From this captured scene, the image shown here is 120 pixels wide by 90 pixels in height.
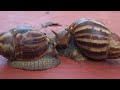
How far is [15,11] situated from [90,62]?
72 cm

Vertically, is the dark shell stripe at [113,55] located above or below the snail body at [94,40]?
below

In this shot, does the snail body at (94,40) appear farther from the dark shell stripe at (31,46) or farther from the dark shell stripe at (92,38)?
the dark shell stripe at (31,46)

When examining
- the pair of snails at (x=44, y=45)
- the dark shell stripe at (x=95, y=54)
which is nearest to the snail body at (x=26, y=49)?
the pair of snails at (x=44, y=45)

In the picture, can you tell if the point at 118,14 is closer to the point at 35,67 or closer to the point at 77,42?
the point at 77,42

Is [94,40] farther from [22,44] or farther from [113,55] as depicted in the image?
[22,44]

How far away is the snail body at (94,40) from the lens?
1065 mm

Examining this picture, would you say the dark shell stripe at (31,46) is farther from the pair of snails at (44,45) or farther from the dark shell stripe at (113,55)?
the dark shell stripe at (113,55)

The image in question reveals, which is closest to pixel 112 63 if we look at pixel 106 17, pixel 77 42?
pixel 77 42

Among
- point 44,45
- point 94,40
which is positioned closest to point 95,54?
point 94,40

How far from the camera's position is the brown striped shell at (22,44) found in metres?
1.06

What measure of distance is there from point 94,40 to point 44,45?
16 cm

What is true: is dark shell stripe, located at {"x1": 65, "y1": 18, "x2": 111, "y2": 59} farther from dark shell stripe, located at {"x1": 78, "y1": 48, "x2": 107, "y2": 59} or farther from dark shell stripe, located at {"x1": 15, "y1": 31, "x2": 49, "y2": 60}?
dark shell stripe, located at {"x1": 15, "y1": 31, "x2": 49, "y2": 60}

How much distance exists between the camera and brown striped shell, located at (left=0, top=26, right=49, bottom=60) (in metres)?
1.06

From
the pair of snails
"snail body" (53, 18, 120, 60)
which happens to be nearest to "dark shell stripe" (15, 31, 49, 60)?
the pair of snails
